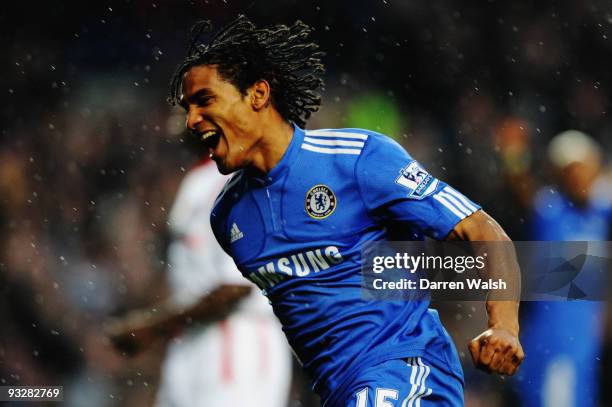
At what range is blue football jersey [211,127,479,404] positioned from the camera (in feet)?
12.1

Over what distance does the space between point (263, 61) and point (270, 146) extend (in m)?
0.43

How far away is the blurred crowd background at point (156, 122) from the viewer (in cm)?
729

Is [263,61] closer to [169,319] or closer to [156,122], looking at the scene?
[169,319]

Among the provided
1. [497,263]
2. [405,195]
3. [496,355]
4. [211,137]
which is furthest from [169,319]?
[496,355]

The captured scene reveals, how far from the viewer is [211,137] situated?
3998mm

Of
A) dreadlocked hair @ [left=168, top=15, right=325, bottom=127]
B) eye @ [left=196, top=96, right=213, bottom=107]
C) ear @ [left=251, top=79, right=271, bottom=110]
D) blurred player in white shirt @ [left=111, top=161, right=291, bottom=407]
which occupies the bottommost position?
blurred player in white shirt @ [left=111, top=161, right=291, bottom=407]

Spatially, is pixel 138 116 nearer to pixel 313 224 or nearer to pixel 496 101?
pixel 496 101


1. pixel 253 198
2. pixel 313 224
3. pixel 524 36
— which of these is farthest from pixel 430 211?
pixel 524 36

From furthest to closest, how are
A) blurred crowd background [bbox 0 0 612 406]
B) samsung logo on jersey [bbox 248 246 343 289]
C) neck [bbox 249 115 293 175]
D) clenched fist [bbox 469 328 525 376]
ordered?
1. blurred crowd background [bbox 0 0 612 406]
2. neck [bbox 249 115 293 175]
3. samsung logo on jersey [bbox 248 246 343 289]
4. clenched fist [bbox 469 328 525 376]

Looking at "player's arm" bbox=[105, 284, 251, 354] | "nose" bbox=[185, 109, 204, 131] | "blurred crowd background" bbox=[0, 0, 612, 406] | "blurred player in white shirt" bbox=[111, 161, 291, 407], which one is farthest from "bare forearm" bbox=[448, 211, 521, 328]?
"blurred crowd background" bbox=[0, 0, 612, 406]

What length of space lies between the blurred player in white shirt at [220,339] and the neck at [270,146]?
1.95 metres

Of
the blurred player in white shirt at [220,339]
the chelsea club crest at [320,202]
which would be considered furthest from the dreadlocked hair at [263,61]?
the blurred player in white shirt at [220,339]

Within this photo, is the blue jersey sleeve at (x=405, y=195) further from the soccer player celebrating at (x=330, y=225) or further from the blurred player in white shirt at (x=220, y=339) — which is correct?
the blurred player in white shirt at (x=220, y=339)

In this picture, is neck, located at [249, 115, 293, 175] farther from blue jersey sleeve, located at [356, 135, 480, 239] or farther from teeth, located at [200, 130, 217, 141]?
blue jersey sleeve, located at [356, 135, 480, 239]
